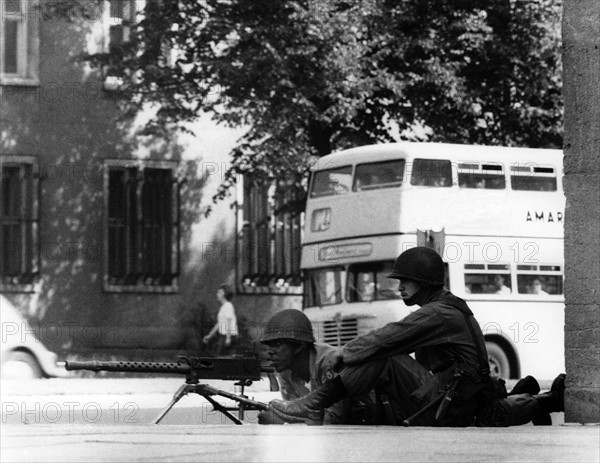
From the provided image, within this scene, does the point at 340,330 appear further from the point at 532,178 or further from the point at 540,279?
the point at 532,178

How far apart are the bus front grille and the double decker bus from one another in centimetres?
2

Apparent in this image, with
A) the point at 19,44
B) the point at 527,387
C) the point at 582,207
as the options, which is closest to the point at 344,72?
the point at 19,44

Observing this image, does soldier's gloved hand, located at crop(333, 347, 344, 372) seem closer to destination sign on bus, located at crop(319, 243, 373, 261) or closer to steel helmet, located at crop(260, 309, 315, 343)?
steel helmet, located at crop(260, 309, 315, 343)

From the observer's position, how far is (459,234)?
2538 centimetres

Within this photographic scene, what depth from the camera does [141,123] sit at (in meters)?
32.3

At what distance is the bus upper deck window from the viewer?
25.1m

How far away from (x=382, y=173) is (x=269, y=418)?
54.3 feet

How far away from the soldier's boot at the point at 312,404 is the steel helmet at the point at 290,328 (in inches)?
19.4

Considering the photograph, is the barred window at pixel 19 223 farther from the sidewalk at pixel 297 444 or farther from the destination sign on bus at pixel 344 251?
the sidewalk at pixel 297 444

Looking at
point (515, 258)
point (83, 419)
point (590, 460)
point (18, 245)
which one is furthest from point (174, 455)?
point (18, 245)

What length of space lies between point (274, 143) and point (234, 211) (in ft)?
20.5

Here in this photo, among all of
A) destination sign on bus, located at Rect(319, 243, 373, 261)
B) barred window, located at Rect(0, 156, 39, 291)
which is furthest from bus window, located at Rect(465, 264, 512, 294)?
barred window, located at Rect(0, 156, 39, 291)

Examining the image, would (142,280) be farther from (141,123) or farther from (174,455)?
(174,455)

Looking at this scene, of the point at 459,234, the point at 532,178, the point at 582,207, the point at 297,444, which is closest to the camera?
the point at 297,444
